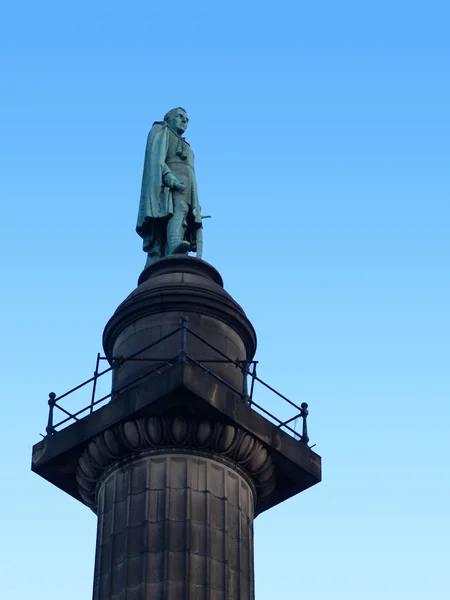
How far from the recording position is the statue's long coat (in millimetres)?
30734

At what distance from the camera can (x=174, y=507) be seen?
2419 centimetres

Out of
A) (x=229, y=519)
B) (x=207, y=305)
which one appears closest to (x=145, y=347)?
(x=207, y=305)

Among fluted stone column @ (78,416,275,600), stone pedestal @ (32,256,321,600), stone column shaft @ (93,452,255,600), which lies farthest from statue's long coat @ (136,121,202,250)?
stone column shaft @ (93,452,255,600)

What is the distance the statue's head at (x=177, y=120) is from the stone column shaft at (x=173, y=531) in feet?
34.9

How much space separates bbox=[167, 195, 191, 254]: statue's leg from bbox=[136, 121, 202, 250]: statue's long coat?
15 centimetres

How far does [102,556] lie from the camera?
24312 millimetres

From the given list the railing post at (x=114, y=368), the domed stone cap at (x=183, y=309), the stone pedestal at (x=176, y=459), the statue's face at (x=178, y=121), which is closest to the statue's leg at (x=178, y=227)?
the domed stone cap at (x=183, y=309)

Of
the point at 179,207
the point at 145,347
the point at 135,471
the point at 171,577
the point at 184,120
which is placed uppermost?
the point at 184,120

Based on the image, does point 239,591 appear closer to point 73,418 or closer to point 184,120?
point 73,418

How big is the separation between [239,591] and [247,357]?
19.4 feet

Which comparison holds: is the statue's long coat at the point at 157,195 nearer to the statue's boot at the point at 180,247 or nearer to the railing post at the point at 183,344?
the statue's boot at the point at 180,247

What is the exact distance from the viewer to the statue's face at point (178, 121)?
3266 cm

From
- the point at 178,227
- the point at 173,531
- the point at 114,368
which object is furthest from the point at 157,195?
the point at 173,531

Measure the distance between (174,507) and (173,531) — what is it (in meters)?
0.53
